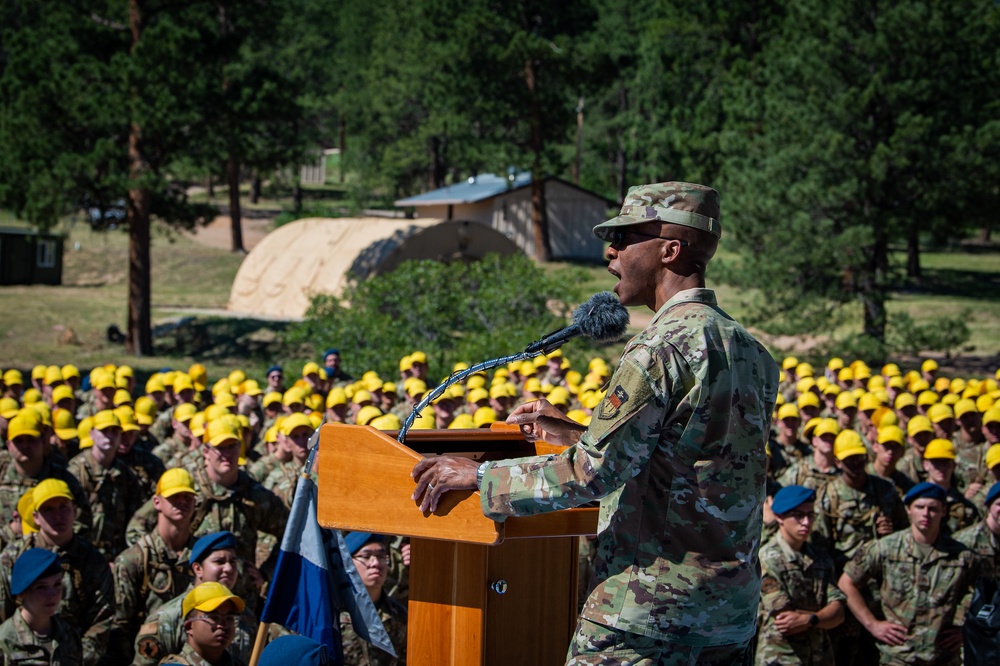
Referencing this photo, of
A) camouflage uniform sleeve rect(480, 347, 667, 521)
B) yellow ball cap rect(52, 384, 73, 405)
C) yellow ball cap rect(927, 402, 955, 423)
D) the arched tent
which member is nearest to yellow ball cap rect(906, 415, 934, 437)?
yellow ball cap rect(927, 402, 955, 423)

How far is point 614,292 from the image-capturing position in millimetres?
3373

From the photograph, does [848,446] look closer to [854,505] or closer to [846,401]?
[854,505]

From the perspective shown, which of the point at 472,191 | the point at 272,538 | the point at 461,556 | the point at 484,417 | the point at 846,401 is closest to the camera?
the point at 461,556

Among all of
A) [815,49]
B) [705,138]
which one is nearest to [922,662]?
[815,49]

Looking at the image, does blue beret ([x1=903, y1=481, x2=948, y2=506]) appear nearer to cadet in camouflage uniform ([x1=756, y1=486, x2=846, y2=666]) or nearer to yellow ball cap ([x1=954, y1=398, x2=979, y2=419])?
cadet in camouflage uniform ([x1=756, y1=486, x2=846, y2=666])

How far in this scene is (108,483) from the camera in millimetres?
8406

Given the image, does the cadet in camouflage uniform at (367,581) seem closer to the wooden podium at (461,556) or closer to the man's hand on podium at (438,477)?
the wooden podium at (461,556)

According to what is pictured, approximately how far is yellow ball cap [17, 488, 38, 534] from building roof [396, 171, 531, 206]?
33.5 metres

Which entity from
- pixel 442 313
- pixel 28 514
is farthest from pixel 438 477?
pixel 442 313

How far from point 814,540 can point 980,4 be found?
56.9 ft

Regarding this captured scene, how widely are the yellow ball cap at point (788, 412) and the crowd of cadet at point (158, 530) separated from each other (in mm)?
1826

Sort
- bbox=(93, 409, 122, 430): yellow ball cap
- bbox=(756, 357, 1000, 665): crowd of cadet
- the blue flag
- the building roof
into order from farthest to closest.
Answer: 1. the building roof
2. bbox=(93, 409, 122, 430): yellow ball cap
3. bbox=(756, 357, 1000, 665): crowd of cadet
4. the blue flag

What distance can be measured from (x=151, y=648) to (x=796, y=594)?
368 cm

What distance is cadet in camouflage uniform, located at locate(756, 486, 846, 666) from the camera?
645cm
